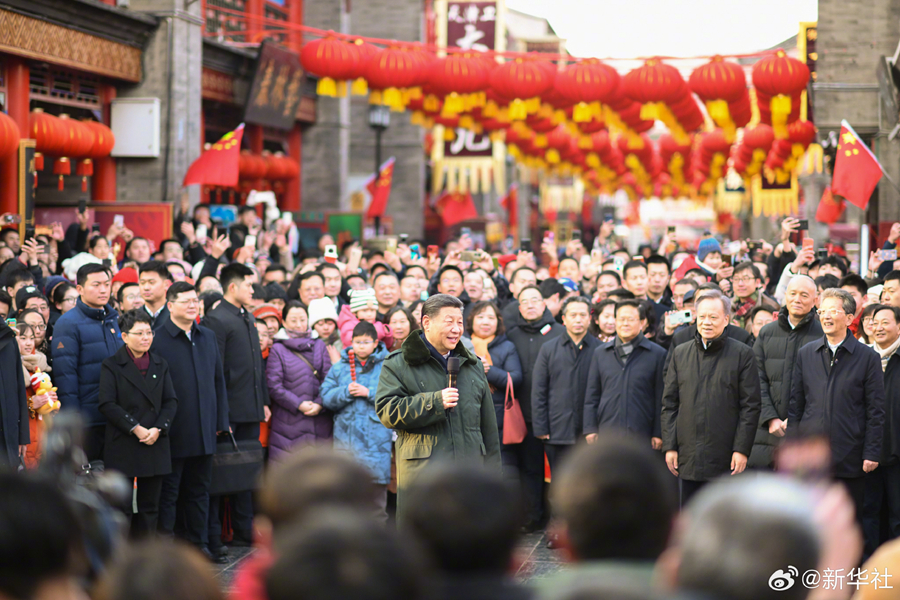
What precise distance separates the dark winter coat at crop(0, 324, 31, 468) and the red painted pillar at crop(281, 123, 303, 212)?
14.9 metres

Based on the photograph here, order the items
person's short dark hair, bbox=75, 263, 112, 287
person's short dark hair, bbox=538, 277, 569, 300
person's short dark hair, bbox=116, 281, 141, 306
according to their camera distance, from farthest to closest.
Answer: person's short dark hair, bbox=538, 277, 569, 300 < person's short dark hair, bbox=116, 281, 141, 306 < person's short dark hair, bbox=75, 263, 112, 287

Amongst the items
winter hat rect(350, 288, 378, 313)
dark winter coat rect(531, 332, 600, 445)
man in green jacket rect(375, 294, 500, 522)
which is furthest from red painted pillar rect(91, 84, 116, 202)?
man in green jacket rect(375, 294, 500, 522)

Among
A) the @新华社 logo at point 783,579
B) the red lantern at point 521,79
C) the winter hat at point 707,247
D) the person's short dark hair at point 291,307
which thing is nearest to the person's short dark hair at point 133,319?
the person's short dark hair at point 291,307

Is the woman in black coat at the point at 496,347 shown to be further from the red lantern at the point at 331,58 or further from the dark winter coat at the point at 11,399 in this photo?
the red lantern at the point at 331,58

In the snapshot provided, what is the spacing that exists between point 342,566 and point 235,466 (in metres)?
5.86

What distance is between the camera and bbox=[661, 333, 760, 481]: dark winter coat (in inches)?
251

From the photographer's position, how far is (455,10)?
19000mm

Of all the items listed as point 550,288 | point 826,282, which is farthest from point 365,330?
point 826,282

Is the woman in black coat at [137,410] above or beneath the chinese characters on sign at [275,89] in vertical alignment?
beneath

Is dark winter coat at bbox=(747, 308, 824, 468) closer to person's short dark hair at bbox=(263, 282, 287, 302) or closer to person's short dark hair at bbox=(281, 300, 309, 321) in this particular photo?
person's short dark hair at bbox=(281, 300, 309, 321)

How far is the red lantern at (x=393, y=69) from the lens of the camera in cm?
1505

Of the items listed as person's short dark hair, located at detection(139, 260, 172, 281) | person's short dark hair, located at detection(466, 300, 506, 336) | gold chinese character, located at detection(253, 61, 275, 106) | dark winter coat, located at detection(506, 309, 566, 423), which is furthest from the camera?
gold chinese character, located at detection(253, 61, 275, 106)

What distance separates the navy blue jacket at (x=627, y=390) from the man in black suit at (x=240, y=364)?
8.25ft

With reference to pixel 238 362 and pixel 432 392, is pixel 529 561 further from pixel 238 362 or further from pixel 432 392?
pixel 238 362
